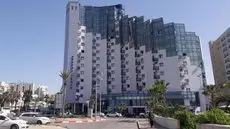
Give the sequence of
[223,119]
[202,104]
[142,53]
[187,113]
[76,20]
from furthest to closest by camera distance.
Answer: [76,20]
[142,53]
[202,104]
[187,113]
[223,119]

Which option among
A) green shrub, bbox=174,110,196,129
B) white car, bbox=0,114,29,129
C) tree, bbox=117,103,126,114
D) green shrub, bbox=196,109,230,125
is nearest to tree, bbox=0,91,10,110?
tree, bbox=117,103,126,114

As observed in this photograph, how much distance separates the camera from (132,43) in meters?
109

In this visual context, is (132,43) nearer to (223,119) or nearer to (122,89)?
(122,89)

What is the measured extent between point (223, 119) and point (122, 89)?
301ft

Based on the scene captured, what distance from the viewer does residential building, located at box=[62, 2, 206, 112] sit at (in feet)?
312

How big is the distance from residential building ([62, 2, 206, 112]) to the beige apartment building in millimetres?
27642

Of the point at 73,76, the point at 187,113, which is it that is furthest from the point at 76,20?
the point at 187,113

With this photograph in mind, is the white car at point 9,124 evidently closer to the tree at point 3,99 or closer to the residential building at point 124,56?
the residential building at point 124,56

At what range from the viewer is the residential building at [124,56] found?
312ft

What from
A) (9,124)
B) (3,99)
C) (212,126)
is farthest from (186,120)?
(3,99)

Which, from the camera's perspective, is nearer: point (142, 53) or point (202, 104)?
point (202, 104)

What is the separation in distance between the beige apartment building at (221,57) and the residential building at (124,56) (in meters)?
27.6

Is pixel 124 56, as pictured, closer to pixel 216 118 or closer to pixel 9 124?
pixel 9 124

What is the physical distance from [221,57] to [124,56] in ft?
187
